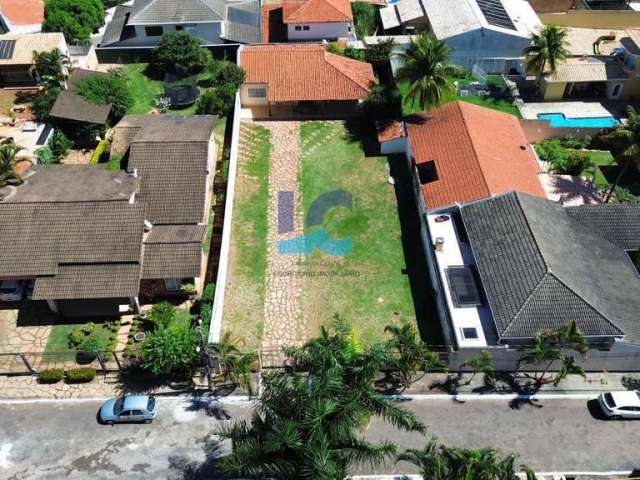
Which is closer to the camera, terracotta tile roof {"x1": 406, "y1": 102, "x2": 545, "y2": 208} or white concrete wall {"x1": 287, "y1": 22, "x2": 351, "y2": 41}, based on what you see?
terracotta tile roof {"x1": 406, "y1": 102, "x2": 545, "y2": 208}

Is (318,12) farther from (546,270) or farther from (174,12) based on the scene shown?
(546,270)

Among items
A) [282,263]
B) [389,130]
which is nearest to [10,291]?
[282,263]

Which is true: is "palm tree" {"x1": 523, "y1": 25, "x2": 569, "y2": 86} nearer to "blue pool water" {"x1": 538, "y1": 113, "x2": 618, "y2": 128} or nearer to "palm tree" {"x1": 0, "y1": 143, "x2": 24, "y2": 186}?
"blue pool water" {"x1": 538, "y1": 113, "x2": 618, "y2": 128}

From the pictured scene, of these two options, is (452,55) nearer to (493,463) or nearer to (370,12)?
(370,12)

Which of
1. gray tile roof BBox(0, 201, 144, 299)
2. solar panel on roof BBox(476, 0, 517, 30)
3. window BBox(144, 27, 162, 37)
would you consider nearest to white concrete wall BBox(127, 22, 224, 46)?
window BBox(144, 27, 162, 37)
